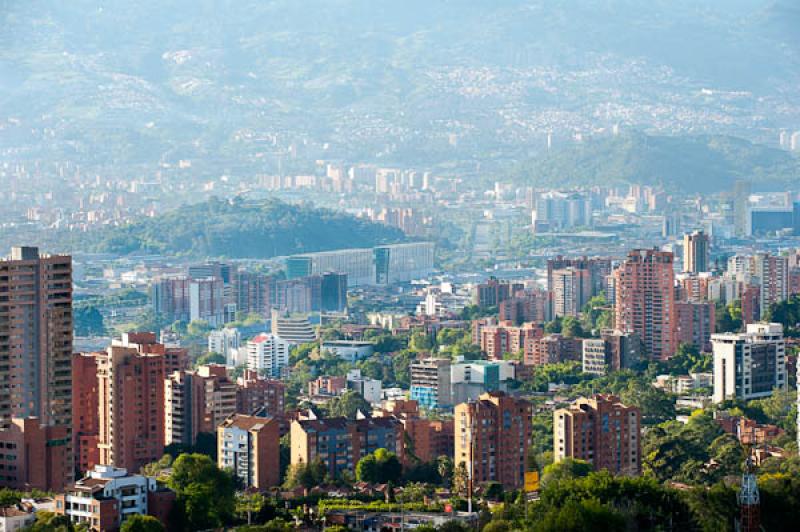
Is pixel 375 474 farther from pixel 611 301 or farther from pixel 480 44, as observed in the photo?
pixel 480 44

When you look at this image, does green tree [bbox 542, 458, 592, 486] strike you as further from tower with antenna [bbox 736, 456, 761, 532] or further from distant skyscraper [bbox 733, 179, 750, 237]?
distant skyscraper [bbox 733, 179, 750, 237]

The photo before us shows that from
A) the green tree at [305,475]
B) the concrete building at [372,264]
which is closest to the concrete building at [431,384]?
the green tree at [305,475]

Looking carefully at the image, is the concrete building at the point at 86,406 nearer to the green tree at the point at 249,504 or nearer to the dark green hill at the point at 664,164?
the green tree at the point at 249,504

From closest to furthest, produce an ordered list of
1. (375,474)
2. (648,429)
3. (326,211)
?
1. (375,474)
2. (648,429)
3. (326,211)

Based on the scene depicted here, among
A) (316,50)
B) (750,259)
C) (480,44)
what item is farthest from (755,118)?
(750,259)

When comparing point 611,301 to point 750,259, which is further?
point 750,259

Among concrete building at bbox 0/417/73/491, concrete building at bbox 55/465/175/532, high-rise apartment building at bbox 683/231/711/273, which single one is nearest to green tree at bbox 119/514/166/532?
concrete building at bbox 55/465/175/532

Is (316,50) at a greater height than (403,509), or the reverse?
(316,50)

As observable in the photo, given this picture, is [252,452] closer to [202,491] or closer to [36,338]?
[36,338]
